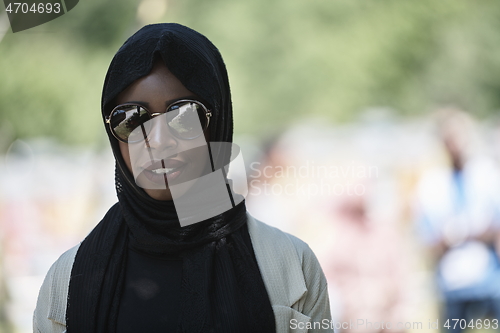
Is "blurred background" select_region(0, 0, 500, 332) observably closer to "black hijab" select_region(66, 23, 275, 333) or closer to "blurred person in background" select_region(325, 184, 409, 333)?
"blurred person in background" select_region(325, 184, 409, 333)

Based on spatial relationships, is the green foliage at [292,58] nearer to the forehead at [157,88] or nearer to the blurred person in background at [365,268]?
the blurred person in background at [365,268]

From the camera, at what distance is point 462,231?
16.3 feet

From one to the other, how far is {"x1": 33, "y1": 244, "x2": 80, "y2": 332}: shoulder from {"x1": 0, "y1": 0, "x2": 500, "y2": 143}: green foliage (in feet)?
11.5

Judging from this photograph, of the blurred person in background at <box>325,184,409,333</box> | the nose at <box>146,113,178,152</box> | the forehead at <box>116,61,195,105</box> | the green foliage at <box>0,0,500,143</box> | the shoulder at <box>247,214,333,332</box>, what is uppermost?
the green foliage at <box>0,0,500,143</box>

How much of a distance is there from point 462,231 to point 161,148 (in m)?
4.42

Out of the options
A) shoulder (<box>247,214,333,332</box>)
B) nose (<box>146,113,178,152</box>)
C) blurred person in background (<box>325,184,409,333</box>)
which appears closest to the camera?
nose (<box>146,113,178,152</box>)

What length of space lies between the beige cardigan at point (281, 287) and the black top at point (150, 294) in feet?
0.26

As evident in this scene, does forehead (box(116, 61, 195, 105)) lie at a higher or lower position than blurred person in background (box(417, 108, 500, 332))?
higher

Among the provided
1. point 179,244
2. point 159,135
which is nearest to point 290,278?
point 179,244

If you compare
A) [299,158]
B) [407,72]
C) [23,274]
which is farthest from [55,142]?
[407,72]

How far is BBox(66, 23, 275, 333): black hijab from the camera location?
1.38 metres

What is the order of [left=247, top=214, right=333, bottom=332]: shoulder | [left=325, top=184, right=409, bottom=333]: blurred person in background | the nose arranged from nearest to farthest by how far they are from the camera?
the nose < [left=247, top=214, right=333, bottom=332]: shoulder < [left=325, top=184, right=409, bottom=333]: blurred person in background

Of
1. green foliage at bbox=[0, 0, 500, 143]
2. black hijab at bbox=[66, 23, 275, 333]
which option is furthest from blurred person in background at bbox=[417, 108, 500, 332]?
black hijab at bbox=[66, 23, 275, 333]

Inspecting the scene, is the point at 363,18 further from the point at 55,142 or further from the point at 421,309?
the point at 55,142
